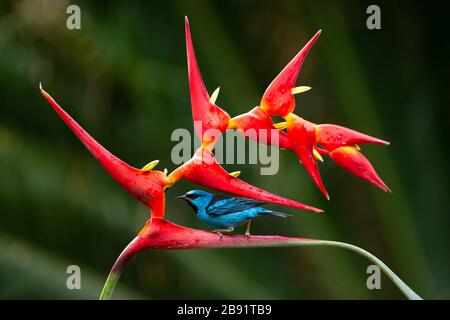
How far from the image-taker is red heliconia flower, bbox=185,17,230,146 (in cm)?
92

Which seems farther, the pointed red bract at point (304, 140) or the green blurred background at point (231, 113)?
the green blurred background at point (231, 113)

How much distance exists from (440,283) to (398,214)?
10.1 inches

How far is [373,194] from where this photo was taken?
2.67 meters

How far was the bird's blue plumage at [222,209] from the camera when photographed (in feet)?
3.39

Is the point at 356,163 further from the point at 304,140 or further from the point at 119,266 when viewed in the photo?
the point at 119,266

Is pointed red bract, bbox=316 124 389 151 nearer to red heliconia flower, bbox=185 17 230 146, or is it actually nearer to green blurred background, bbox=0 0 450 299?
red heliconia flower, bbox=185 17 230 146

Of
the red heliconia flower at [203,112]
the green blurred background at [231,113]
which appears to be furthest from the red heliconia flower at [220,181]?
the green blurred background at [231,113]

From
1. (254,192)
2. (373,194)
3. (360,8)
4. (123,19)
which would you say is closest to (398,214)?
(373,194)

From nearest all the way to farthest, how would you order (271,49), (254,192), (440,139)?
1. (254,192)
2. (440,139)
3. (271,49)

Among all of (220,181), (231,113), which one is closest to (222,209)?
(220,181)

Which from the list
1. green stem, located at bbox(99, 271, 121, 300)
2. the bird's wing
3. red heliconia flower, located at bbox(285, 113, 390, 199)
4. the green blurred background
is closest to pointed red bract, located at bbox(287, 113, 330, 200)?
red heliconia flower, located at bbox(285, 113, 390, 199)

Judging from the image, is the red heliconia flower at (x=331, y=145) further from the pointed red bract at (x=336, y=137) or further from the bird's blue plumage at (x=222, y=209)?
the bird's blue plumage at (x=222, y=209)

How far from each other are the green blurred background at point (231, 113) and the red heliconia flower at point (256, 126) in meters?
1.39

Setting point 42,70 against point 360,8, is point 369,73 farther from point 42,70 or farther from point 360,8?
point 42,70
